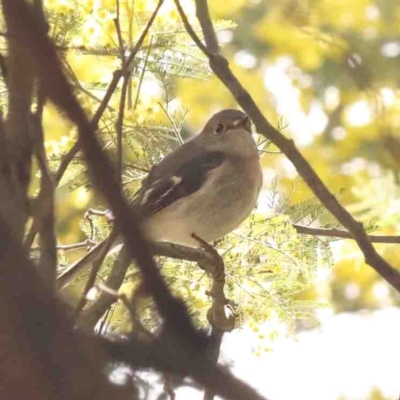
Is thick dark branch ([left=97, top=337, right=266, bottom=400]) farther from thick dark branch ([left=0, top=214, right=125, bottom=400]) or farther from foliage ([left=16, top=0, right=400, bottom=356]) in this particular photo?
foliage ([left=16, top=0, right=400, bottom=356])

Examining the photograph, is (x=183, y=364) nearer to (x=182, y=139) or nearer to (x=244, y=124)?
(x=182, y=139)

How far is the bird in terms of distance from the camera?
2.32 meters

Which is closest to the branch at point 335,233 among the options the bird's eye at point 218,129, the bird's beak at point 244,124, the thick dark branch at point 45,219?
the thick dark branch at point 45,219

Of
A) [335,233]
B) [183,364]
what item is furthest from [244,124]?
[183,364]

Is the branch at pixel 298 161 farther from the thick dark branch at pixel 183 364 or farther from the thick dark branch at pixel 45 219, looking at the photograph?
the thick dark branch at pixel 183 364

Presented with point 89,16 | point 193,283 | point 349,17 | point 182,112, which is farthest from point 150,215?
point 349,17

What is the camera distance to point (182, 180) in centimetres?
252

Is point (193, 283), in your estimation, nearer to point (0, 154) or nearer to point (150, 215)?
point (150, 215)

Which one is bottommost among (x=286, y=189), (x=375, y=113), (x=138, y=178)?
(x=375, y=113)

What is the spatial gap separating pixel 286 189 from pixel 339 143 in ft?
6.12

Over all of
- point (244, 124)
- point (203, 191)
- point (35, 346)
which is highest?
point (244, 124)

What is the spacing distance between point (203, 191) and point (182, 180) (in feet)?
0.23

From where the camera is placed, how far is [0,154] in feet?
1.94

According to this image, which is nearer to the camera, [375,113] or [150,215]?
[375,113]
